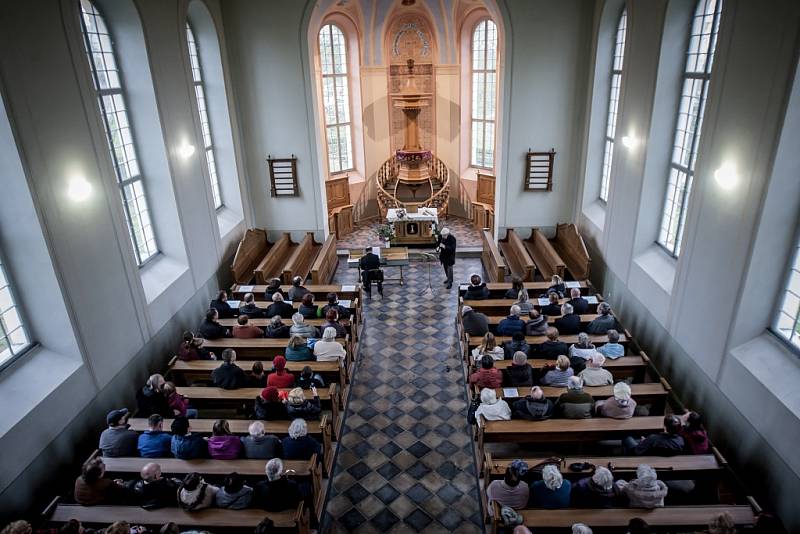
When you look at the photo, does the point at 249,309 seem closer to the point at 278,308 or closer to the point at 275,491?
the point at 278,308

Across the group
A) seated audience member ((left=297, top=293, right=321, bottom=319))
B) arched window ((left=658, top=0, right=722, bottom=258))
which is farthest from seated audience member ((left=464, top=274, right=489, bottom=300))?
arched window ((left=658, top=0, right=722, bottom=258))

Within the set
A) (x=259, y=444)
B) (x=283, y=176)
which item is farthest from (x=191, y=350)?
(x=283, y=176)

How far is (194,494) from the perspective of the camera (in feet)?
16.7

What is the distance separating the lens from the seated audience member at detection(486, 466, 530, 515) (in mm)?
5125

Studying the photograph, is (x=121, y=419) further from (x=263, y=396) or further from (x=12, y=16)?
(x=12, y=16)

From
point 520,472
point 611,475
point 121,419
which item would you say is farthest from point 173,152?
point 611,475

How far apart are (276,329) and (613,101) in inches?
331

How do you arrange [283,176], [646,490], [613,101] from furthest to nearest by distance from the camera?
1. [283,176]
2. [613,101]
3. [646,490]

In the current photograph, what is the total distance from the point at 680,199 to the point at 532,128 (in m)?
4.61

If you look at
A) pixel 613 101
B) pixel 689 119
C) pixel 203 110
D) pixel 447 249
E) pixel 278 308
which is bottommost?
pixel 278 308

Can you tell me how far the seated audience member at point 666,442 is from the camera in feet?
18.6

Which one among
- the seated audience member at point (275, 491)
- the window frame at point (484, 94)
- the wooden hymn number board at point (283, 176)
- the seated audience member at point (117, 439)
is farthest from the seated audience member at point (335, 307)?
the window frame at point (484, 94)

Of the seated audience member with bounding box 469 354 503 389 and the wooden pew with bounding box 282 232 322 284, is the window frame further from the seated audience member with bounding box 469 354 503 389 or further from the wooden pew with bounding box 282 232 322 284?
the seated audience member with bounding box 469 354 503 389

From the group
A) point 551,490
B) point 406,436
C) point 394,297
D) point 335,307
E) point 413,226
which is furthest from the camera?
point 413,226
